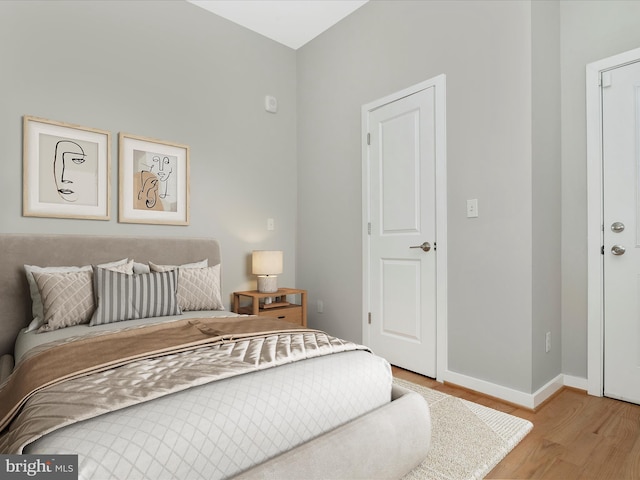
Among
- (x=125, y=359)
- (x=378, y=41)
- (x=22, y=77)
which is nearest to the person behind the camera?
(x=125, y=359)

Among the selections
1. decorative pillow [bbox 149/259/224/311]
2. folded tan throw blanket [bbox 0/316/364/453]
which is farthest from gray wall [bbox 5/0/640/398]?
folded tan throw blanket [bbox 0/316/364/453]

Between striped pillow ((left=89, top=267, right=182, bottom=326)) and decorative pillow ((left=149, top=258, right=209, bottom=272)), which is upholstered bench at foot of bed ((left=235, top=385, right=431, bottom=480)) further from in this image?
decorative pillow ((left=149, top=258, right=209, bottom=272))

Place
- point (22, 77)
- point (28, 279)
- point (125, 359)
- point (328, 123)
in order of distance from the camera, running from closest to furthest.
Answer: point (125, 359) < point (28, 279) < point (22, 77) < point (328, 123)

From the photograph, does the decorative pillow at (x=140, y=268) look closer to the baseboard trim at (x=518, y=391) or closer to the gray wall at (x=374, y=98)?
the gray wall at (x=374, y=98)

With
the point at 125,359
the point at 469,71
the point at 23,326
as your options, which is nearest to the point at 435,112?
the point at 469,71

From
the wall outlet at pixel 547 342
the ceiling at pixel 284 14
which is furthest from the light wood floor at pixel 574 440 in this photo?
the ceiling at pixel 284 14

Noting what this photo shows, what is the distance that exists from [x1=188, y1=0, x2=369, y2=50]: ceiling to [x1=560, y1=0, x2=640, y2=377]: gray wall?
163cm

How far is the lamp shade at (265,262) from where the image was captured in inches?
126

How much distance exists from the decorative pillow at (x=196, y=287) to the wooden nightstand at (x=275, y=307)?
1.51 ft

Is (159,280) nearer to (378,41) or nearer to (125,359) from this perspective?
(125,359)

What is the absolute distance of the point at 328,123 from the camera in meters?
3.50

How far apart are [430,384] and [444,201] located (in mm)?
1272

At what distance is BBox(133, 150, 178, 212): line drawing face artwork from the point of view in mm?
2816

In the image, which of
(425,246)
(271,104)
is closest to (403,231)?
(425,246)
